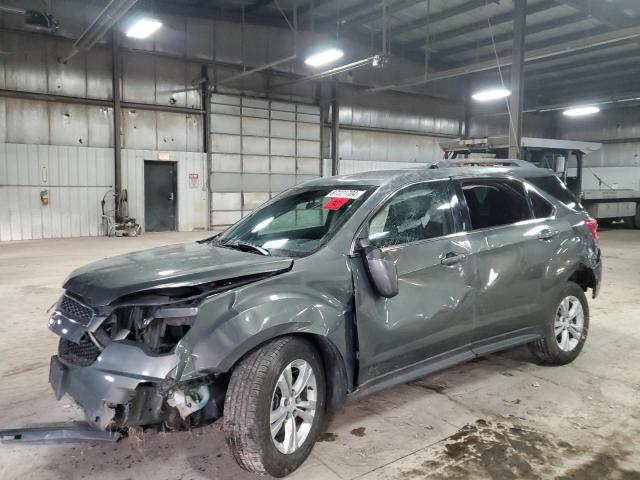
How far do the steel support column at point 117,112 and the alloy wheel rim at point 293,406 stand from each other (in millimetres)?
12443

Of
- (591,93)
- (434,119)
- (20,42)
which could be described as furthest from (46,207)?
(591,93)

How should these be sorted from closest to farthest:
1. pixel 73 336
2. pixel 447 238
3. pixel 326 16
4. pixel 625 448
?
1. pixel 73 336
2. pixel 625 448
3. pixel 447 238
4. pixel 326 16

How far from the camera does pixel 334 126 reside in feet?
57.8

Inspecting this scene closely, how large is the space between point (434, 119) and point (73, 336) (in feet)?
65.8

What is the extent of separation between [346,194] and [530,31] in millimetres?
14557

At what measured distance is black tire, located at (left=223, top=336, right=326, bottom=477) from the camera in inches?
87.0

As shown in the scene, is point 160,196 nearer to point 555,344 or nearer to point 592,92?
point 555,344

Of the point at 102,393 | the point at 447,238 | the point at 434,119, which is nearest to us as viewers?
the point at 102,393

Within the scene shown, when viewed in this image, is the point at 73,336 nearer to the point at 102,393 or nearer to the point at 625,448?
the point at 102,393

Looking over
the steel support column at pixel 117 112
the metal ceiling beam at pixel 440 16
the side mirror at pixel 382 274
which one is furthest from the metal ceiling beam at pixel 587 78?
the side mirror at pixel 382 274

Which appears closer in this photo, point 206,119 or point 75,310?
point 75,310

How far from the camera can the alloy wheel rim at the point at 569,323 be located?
380cm

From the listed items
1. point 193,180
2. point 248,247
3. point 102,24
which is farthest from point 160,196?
point 248,247

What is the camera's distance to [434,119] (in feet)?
67.9
